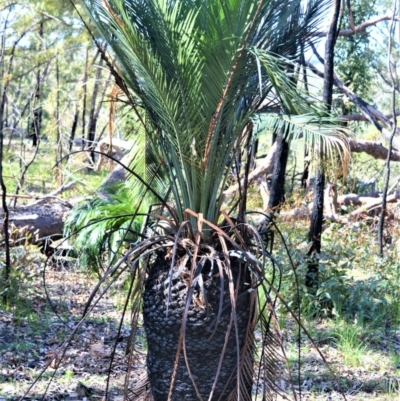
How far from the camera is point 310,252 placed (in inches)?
248

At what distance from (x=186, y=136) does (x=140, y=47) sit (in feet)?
1.77

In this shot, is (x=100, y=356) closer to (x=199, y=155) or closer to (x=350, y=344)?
(x=350, y=344)

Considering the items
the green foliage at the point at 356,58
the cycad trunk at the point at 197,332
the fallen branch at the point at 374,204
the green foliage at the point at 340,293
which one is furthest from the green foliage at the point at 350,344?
the green foliage at the point at 356,58

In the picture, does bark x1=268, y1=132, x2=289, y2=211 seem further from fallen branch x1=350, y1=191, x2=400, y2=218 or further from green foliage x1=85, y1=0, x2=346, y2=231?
green foliage x1=85, y1=0, x2=346, y2=231

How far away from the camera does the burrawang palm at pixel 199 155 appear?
10.5ft

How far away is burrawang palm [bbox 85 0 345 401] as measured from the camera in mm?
3188

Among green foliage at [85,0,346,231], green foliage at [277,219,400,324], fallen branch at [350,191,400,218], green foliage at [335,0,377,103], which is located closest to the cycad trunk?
green foliage at [85,0,346,231]

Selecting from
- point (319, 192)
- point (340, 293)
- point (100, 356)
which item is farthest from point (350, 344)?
point (100, 356)

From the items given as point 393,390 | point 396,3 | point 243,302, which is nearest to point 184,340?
point 243,302

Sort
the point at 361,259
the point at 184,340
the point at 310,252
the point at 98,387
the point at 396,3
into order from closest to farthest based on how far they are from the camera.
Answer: the point at 184,340 < the point at 98,387 < the point at 310,252 < the point at 361,259 < the point at 396,3

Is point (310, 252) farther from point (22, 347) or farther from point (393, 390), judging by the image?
point (22, 347)

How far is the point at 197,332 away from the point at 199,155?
0.97 meters

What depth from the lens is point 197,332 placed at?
3.28m

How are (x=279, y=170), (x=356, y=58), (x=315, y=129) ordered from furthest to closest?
(x=356, y=58) < (x=279, y=170) < (x=315, y=129)
